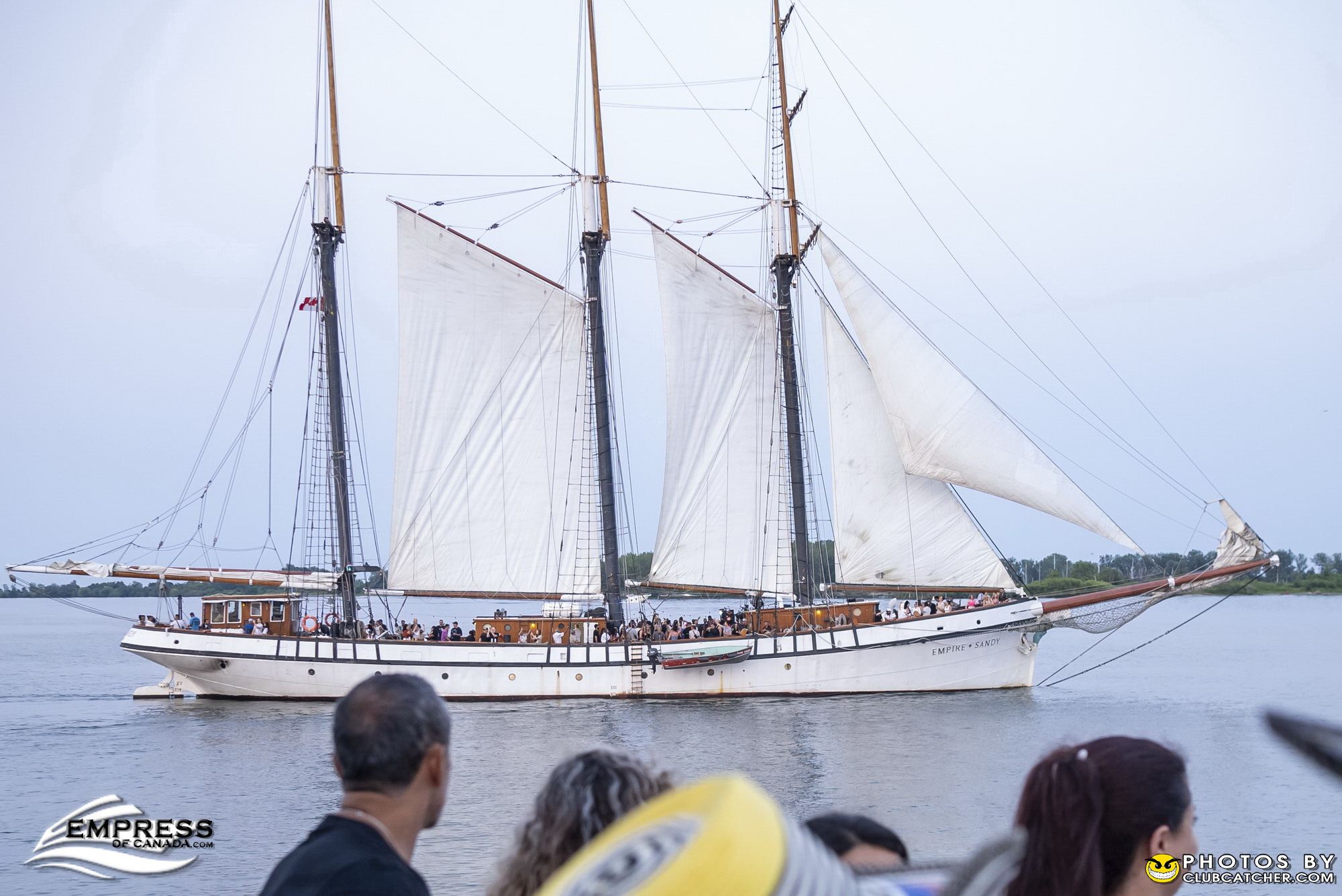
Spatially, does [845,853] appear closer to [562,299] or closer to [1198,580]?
[1198,580]

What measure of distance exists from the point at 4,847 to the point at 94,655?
2235 inches

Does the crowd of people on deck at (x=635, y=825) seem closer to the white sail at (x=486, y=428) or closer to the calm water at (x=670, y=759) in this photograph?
the calm water at (x=670, y=759)

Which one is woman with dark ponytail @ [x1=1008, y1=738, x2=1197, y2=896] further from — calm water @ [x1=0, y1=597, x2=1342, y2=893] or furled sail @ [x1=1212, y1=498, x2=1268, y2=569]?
furled sail @ [x1=1212, y1=498, x2=1268, y2=569]

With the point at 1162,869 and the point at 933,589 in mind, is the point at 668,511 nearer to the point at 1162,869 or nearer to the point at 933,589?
the point at 933,589

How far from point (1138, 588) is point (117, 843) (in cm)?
2730

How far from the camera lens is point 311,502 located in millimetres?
36469

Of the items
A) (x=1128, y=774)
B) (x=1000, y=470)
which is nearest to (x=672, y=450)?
(x=1000, y=470)

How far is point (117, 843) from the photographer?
58.7 ft

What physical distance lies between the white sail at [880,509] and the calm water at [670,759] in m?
3.65

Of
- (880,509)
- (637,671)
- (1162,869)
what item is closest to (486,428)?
(637,671)

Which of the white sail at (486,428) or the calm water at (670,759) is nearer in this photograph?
the calm water at (670,759)

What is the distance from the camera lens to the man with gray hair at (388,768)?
3.22m

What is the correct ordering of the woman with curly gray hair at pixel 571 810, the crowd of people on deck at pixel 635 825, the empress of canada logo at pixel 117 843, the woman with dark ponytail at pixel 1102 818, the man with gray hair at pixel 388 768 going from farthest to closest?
the empress of canada logo at pixel 117 843
the man with gray hair at pixel 388 768
the woman with curly gray hair at pixel 571 810
the woman with dark ponytail at pixel 1102 818
the crowd of people on deck at pixel 635 825

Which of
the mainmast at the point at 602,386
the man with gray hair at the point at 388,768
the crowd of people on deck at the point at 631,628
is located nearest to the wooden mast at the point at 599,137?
the mainmast at the point at 602,386
